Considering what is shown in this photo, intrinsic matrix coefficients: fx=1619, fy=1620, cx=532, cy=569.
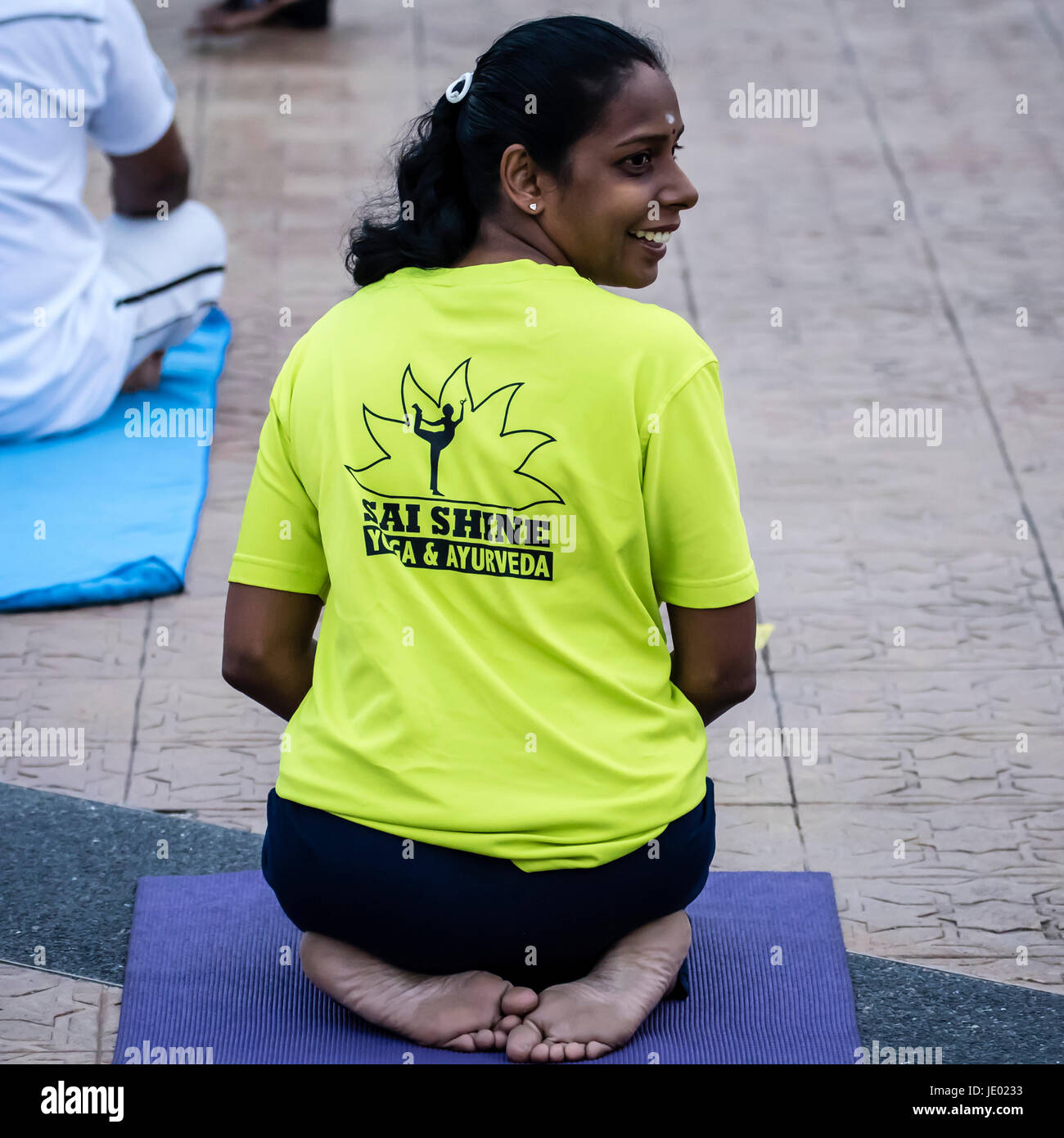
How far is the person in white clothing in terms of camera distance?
3.97m

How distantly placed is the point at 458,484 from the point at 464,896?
0.54m

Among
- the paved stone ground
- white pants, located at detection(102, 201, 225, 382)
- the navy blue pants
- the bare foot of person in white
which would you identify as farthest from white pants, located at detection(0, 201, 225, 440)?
the bare foot of person in white

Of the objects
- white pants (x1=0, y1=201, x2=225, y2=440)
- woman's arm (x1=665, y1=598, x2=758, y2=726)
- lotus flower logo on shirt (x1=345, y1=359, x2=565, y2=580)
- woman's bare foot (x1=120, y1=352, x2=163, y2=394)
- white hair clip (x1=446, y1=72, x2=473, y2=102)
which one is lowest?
woman's bare foot (x1=120, y1=352, x2=163, y2=394)

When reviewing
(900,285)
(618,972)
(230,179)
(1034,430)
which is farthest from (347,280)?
Answer: (618,972)

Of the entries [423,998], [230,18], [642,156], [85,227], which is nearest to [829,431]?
[85,227]

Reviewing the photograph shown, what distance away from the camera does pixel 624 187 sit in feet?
6.63

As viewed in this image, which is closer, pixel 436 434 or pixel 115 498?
pixel 436 434

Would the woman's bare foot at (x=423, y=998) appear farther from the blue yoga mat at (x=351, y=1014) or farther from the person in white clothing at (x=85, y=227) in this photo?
the person in white clothing at (x=85, y=227)

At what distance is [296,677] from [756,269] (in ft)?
10.5

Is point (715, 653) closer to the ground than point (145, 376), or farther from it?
farther from it

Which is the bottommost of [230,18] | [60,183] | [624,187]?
[230,18]

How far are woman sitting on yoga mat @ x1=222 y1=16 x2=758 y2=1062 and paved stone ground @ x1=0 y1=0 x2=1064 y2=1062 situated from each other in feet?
2.00

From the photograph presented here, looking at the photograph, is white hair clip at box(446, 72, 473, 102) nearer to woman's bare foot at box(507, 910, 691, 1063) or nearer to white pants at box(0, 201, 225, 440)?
woman's bare foot at box(507, 910, 691, 1063)

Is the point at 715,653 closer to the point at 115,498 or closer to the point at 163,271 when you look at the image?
the point at 115,498
